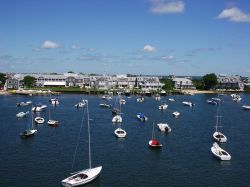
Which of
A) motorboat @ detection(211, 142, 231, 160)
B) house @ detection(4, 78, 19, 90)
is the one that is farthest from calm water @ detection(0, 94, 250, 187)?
house @ detection(4, 78, 19, 90)

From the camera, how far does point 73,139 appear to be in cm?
6856

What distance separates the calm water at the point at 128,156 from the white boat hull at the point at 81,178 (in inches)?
50.6

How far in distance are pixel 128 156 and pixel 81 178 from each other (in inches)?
581

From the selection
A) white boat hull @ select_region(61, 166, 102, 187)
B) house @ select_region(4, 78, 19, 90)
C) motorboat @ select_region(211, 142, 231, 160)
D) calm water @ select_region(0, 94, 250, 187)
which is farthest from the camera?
house @ select_region(4, 78, 19, 90)

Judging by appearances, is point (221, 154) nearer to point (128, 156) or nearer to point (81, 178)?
point (128, 156)

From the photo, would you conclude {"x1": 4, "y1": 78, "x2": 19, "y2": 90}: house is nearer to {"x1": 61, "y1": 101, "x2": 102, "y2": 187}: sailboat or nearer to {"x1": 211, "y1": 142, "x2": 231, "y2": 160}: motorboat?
{"x1": 211, "y1": 142, "x2": 231, "y2": 160}: motorboat

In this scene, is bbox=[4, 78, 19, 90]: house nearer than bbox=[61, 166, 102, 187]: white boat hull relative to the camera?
No

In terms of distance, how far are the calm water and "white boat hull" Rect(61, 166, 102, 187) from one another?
129cm

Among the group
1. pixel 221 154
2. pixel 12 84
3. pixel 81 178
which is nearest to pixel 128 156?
pixel 221 154

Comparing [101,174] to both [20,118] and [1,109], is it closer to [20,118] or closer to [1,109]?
[20,118]

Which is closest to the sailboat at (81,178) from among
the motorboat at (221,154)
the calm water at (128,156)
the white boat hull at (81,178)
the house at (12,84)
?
the white boat hull at (81,178)

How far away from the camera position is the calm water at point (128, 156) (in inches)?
1843

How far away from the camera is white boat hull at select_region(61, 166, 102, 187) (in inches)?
1662

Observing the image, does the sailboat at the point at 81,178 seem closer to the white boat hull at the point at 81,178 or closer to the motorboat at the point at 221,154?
the white boat hull at the point at 81,178
